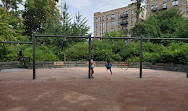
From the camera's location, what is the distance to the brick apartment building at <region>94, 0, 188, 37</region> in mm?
44000

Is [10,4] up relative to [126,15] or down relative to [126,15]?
down

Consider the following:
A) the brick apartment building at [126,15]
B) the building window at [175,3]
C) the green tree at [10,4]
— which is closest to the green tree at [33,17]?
the green tree at [10,4]

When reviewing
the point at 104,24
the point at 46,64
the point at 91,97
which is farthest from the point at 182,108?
the point at 104,24

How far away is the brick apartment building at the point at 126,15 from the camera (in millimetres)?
44000

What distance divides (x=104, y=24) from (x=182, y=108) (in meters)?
62.9

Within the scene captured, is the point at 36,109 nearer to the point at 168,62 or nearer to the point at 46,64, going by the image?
the point at 46,64

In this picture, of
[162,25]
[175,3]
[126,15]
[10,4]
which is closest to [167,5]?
[175,3]

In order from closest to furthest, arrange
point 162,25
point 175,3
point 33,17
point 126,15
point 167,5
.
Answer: point 162,25 < point 33,17 < point 175,3 < point 167,5 < point 126,15

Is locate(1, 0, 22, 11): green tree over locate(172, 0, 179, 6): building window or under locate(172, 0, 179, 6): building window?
under

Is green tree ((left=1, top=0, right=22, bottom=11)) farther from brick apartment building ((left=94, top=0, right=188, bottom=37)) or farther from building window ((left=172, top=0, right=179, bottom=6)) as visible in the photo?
building window ((left=172, top=0, right=179, bottom=6))

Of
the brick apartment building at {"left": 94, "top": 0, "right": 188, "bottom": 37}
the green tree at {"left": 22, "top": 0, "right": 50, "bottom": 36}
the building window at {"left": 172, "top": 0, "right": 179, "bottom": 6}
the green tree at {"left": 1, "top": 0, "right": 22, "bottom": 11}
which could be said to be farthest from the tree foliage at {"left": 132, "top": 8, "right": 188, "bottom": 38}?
the green tree at {"left": 1, "top": 0, "right": 22, "bottom": 11}

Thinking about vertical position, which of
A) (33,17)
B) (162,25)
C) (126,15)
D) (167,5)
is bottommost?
(162,25)

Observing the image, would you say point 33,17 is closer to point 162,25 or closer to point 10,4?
point 10,4

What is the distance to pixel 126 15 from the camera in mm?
56000
